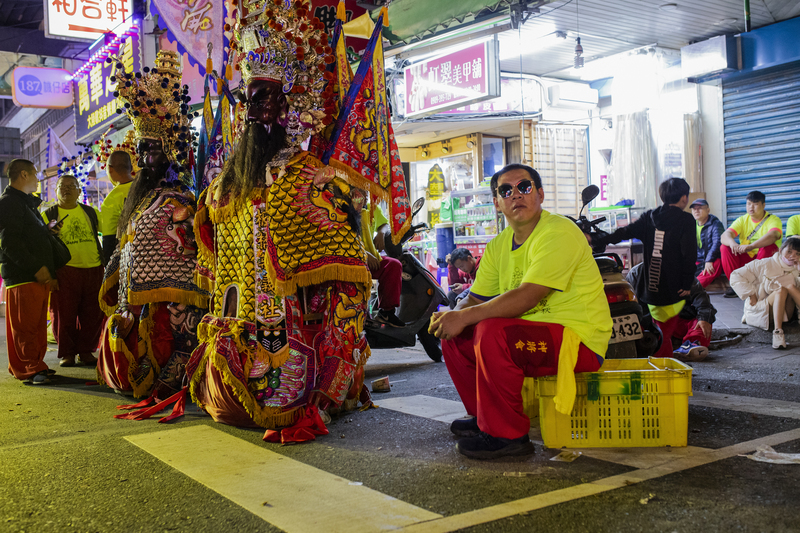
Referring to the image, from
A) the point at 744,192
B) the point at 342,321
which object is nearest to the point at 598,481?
the point at 342,321

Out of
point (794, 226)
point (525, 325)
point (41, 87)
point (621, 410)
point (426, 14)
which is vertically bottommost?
point (621, 410)

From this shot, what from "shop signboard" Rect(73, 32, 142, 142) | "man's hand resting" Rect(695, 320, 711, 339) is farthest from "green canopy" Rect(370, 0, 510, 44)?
"shop signboard" Rect(73, 32, 142, 142)

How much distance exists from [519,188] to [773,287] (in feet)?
15.0

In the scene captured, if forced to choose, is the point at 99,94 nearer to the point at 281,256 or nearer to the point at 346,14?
the point at 346,14

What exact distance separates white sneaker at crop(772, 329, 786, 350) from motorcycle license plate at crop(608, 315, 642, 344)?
2472 mm

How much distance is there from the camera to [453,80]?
9.79 metres

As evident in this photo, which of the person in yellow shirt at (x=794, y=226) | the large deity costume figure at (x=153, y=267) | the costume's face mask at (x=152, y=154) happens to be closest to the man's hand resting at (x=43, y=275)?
the large deity costume figure at (x=153, y=267)

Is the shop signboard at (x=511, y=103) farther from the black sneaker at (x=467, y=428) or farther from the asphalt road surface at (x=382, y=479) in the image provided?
the black sneaker at (x=467, y=428)

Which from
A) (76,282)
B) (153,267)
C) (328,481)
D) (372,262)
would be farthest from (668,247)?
(76,282)

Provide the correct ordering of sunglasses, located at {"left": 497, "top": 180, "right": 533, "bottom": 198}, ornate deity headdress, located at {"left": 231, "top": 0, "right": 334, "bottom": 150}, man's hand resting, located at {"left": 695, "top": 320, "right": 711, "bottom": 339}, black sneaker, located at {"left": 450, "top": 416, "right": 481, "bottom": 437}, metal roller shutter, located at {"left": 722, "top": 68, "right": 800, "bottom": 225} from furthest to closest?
metal roller shutter, located at {"left": 722, "top": 68, "right": 800, "bottom": 225}, man's hand resting, located at {"left": 695, "top": 320, "right": 711, "bottom": 339}, ornate deity headdress, located at {"left": 231, "top": 0, "right": 334, "bottom": 150}, black sneaker, located at {"left": 450, "top": 416, "right": 481, "bottom": 437}, sunglasses, located at {"left": 497, "top": 180, "right": 533, "bottom": 198}

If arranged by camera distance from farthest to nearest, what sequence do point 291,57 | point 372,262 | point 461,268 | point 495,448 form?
point 461,268
point 372,262
point 291,57
point 495,448

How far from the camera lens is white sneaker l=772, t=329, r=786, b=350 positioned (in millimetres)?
6168

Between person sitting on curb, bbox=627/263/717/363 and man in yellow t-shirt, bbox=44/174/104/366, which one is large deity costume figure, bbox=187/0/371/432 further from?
man in yellow t-shirt, bbox=44/174/104/366

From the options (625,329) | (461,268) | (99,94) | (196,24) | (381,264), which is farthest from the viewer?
(99,94)
